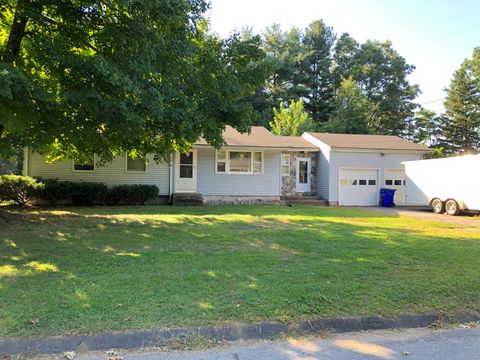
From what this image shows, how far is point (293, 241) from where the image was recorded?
892cm

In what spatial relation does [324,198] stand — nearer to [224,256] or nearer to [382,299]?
[224,256]

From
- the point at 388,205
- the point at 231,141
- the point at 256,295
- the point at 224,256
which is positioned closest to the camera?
the point at 256,295

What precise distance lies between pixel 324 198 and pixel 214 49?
13.5 meters

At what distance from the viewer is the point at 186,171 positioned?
19078 millimetres

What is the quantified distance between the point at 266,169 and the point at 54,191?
32.4 ft

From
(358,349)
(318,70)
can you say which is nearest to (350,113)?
(318,70)

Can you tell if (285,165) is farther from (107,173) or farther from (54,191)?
(54,191)

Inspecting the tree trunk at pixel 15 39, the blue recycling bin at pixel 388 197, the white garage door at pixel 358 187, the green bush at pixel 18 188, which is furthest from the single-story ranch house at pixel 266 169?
the tree trunk at pixel 15 39

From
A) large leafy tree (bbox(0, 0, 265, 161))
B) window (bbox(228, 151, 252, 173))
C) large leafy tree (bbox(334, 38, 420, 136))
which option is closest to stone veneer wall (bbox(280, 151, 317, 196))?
window (bbox(228, 151, 252, 173))

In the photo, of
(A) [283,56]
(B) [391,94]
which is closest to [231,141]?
(A) [283,56]

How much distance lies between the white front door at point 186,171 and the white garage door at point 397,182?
10910 mm

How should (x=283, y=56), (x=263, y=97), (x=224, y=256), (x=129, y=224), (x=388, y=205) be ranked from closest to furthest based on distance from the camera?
(x=224, y=256), (x=129, y=224), (x=388, y=205), (x=263, y=97), (x=283, y=56)

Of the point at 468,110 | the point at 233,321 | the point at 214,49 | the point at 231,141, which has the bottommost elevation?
the point at 233,321

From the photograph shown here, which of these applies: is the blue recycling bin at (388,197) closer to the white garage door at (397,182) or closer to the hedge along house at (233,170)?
the white garage door at (397,182)
